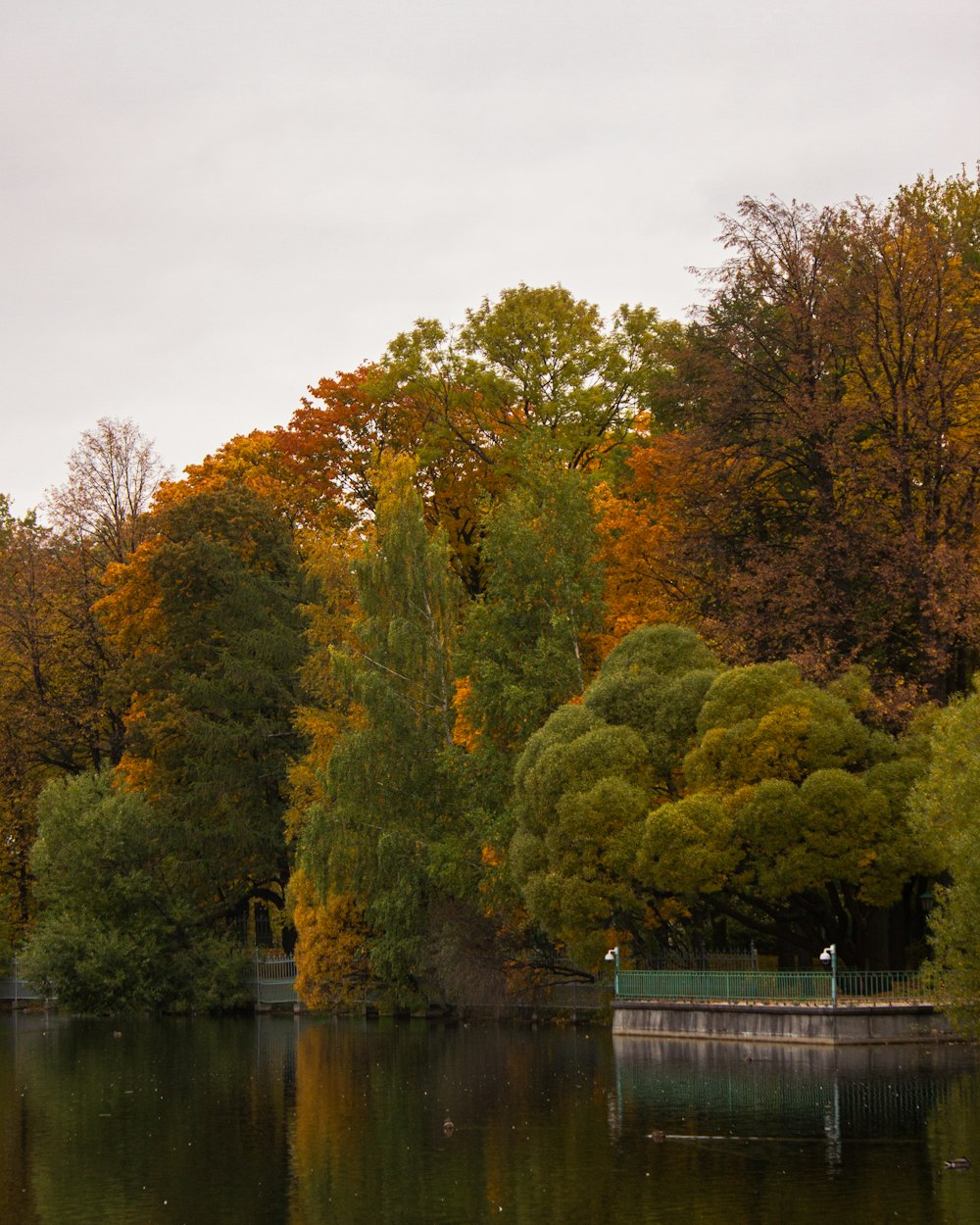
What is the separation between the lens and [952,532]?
1597 inches

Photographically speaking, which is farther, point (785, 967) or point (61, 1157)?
point (785, 967)

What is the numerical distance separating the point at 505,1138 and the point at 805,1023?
1300 centimetres

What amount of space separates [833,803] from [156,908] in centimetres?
2839

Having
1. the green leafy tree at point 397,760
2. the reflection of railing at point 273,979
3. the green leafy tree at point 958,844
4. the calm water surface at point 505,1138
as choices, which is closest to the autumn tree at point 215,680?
the reflection of railing at point 273,979

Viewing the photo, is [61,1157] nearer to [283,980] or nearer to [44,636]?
[283,980]

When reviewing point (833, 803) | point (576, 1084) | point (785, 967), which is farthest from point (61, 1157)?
point (785, 967)

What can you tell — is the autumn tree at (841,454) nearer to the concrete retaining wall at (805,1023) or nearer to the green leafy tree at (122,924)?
the concrete retaining wall at (805,1023)

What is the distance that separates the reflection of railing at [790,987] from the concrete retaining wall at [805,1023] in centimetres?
36

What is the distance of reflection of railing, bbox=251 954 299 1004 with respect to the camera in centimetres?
5634

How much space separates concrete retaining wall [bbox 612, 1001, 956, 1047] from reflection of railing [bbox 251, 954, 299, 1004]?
21.5 meters

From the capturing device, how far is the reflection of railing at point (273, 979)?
5634cm

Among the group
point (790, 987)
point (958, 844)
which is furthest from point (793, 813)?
point (958, 844)

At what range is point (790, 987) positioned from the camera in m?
35.7

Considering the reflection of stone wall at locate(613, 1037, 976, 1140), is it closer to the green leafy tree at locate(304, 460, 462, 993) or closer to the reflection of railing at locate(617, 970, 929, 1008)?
the reflection of railing at locate(617, 970, 929, 1008)
